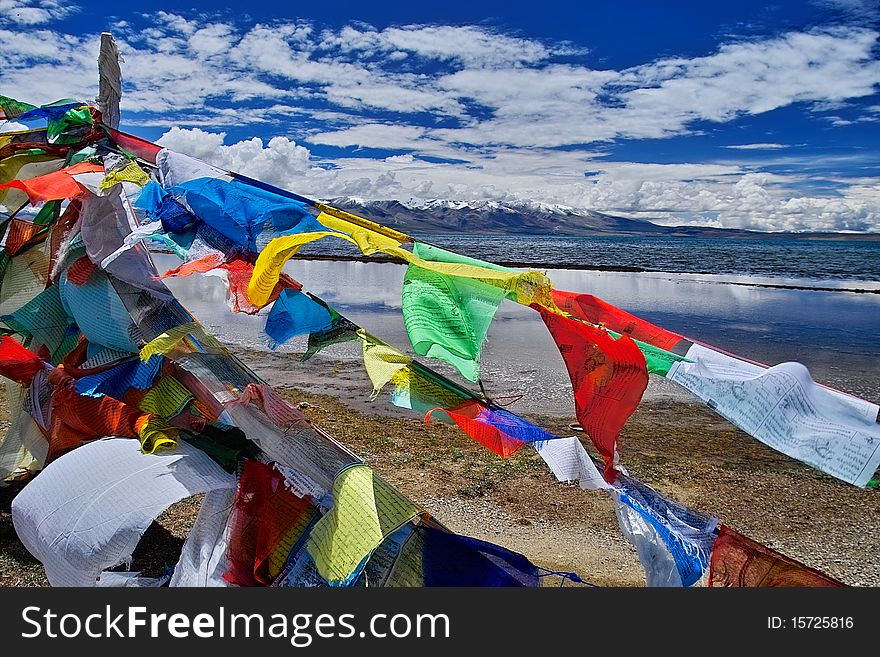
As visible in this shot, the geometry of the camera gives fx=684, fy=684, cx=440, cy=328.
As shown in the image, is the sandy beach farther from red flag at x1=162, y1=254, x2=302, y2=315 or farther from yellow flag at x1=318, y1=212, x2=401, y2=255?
yellow flag at x1=318, y1=212, x2=401, y2=255

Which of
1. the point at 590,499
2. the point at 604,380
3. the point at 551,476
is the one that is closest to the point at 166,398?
the point at 604,380

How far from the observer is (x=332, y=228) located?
380 cm

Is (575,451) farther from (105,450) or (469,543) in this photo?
(105,450)

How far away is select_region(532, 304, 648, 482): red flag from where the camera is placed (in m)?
3.08

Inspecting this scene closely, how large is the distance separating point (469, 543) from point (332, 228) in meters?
1.84

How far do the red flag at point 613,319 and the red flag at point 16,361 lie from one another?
3.62m

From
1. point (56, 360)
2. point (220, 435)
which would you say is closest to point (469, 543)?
point (220, 435)

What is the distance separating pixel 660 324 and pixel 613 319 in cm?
1927

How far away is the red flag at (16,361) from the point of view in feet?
15.4

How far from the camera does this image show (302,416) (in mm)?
3736

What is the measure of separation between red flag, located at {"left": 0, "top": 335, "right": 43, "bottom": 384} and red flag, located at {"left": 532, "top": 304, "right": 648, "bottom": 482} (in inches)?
145

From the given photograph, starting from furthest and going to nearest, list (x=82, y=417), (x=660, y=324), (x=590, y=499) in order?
(x=660, y=324) < (x=590, y=499) < (x=82, y=417)

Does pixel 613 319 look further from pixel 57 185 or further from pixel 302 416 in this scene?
pixel 57 185

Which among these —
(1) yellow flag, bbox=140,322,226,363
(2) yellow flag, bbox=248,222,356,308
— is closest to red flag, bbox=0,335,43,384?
(1) yellow flag, bbox=140,322,226,363
